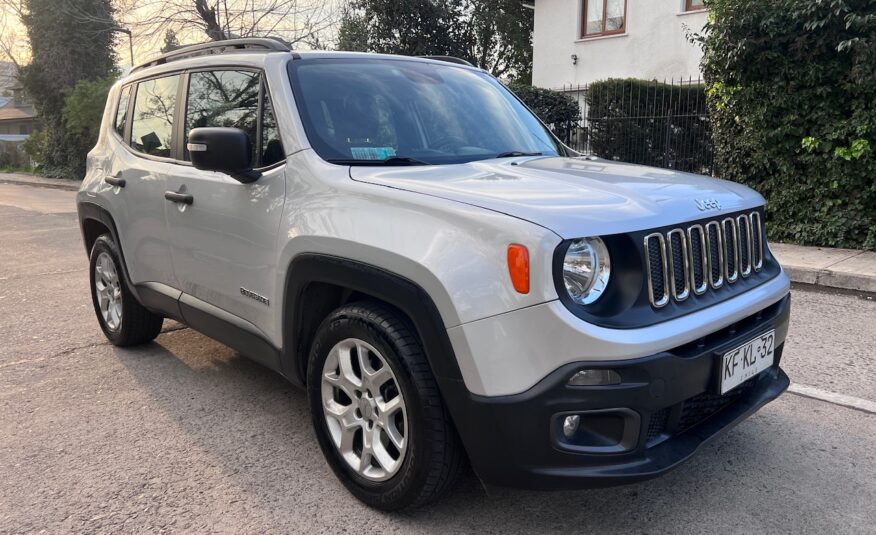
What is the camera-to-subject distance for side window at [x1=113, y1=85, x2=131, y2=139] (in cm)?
460

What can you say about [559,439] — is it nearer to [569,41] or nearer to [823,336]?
[823,336]

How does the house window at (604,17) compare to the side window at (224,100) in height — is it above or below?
above

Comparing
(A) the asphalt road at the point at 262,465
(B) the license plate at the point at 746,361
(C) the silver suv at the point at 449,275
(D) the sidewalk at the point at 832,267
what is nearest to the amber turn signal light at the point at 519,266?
(C) the silver suv at the point at 449,275

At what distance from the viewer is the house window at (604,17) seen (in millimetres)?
17500

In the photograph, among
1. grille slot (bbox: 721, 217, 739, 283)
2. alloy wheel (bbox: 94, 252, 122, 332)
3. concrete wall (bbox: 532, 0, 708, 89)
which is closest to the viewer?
grille slot (bbox: 721, 217, 739, 283)

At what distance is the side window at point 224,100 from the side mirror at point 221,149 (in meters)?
0.27

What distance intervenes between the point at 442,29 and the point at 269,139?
2149cm

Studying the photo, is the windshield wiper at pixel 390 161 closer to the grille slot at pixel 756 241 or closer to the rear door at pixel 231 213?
the rear door at pixel 231 213

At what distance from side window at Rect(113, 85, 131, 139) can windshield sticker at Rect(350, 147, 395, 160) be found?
2.28m

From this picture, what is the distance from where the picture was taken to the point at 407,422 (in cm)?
247

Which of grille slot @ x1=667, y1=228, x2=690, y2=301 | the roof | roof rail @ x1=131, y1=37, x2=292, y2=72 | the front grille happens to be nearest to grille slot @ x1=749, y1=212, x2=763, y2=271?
the front grille

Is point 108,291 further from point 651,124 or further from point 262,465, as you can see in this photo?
point 651,124

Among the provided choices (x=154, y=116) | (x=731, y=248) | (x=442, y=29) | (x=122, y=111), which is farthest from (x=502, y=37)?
(x=731, y=248)

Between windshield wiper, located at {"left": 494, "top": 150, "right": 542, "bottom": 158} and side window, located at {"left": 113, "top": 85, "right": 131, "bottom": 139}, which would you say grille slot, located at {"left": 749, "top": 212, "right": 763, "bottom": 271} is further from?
side window, located at {"left": 113, "top": 85, "right": 131, "bottom": 139}
